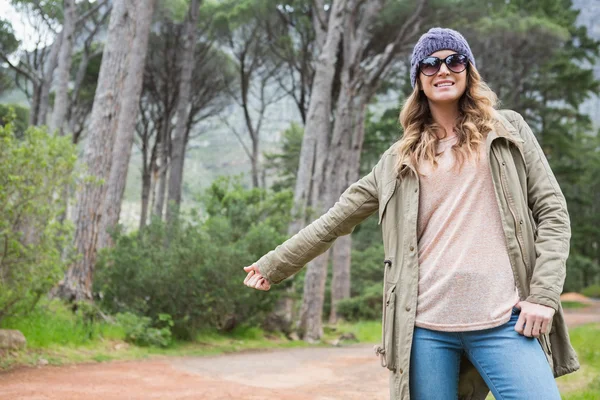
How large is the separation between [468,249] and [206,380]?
4.21 meters

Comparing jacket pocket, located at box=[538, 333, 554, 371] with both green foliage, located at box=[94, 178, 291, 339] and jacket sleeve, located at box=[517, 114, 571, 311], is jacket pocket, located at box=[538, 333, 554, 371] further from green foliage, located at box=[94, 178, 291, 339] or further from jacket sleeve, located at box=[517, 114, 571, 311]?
green foliage, located at box=[94, 178, 291, 339]

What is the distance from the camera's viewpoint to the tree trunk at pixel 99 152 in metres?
8.27

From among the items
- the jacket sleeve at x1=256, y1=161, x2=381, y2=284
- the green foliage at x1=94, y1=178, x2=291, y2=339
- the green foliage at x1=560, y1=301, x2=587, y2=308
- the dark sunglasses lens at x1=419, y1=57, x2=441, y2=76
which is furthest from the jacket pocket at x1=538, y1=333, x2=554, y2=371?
the green foliage at x1=560, y1=301, x2=587, y2=308

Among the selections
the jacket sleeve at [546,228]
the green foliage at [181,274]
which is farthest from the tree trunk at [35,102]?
the jacket sleeve at [546,228]

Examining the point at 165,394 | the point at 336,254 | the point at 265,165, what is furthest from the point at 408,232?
the point at 265,165

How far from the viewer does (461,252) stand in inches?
74.9

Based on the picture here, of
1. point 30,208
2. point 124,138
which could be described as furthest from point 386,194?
point 124,138

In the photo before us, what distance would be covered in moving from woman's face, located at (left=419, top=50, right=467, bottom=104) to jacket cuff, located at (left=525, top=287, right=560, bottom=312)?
67 cm

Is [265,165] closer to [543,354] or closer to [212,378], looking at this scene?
[212,378]

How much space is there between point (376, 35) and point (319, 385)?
1266cm

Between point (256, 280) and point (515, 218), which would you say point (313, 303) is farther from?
point (515, 218)

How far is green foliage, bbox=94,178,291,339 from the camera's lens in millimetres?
8273

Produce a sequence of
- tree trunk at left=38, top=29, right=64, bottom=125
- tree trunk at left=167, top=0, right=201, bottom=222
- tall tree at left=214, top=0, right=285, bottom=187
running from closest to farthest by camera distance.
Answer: tree trunk at left=167, top=0, right=201, bottom=222, tree trunk at left=38, top=29, right=64, bottom=125, tall tree at left=214, top=0, right=285, bottom=187

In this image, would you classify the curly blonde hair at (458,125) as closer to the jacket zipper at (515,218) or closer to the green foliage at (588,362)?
the jacket zipper at (515,218)
